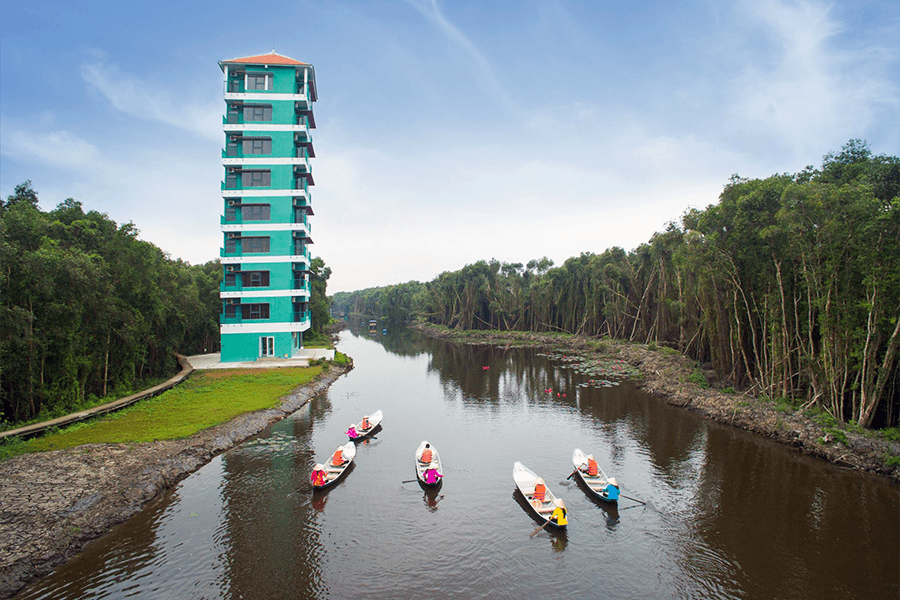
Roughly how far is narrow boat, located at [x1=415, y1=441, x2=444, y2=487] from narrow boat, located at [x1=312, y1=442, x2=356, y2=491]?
3.03 metres

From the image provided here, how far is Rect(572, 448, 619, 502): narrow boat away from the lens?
51.5 ft

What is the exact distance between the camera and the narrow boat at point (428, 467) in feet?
56.2

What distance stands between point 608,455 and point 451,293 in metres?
79.3

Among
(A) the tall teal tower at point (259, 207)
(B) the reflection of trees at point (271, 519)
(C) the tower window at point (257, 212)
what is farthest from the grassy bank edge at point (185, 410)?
(C) the tower window at point (257, 212)

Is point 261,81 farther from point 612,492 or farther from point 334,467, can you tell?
point 612,492

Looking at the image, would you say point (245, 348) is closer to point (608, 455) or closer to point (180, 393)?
point (180, 393)

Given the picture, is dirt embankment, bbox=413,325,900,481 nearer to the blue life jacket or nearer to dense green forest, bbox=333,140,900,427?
dense green forest, bbox=333,140,900,427

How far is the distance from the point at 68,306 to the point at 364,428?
1430 cm

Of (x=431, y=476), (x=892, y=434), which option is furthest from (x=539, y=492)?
(x=892, y=434)

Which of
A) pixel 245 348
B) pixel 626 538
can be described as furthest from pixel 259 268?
pixel 626 538

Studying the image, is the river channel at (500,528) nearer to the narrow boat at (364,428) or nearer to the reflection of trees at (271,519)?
the reflection of trees at (271,519)

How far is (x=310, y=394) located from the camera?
31266mm

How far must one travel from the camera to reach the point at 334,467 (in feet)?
60.3

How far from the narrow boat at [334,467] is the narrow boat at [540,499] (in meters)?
6.98
